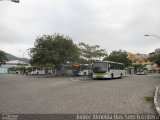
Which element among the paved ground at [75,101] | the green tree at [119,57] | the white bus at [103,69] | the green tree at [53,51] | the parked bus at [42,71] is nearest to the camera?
the paved ground at [75,101]

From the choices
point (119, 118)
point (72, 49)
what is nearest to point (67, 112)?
point (119, 118)

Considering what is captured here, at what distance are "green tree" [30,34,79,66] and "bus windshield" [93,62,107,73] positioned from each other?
1573 centimetres

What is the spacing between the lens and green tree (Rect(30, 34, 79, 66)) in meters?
58.1

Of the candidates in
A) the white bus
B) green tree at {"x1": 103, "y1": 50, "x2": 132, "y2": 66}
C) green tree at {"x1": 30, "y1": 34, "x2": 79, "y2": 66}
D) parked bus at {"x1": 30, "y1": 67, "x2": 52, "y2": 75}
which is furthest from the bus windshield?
green tree at {"x1": 103, "y1": 50, "x2": 132, "y2": 66}

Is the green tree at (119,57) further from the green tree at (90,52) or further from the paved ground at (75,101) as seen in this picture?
the paved ground at (75,101)

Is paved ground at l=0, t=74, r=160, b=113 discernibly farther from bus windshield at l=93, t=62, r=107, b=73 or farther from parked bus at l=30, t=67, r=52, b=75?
parked bus at l=30, t=67, r=52, b=75

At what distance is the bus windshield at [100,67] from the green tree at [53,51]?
15726 millimetres

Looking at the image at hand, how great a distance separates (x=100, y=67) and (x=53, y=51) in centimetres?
1878

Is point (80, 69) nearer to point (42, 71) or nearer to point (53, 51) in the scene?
point (53, 51)

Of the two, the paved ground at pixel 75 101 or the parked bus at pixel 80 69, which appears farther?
the parked bus at pixel 80 69

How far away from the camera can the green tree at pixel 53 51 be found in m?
58.1

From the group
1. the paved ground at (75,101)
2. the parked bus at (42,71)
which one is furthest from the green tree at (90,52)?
the paved ground at (75,101)

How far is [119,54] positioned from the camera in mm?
103500

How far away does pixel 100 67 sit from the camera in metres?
42.9
